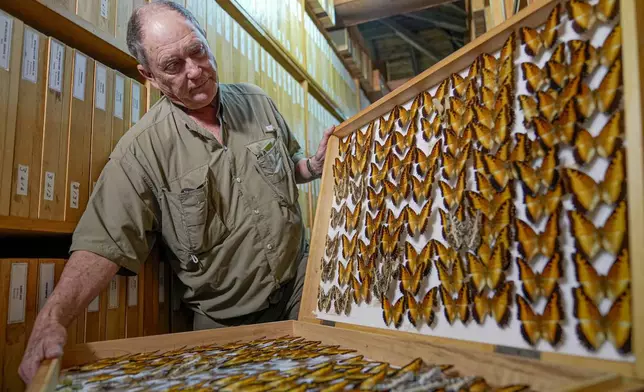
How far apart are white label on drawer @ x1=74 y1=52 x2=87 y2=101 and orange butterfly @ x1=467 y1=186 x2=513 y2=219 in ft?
3.62

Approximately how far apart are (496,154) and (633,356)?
1.07 feet

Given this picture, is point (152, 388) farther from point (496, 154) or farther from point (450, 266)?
point (496, 154)

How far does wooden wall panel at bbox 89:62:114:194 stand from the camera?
4.25 feet

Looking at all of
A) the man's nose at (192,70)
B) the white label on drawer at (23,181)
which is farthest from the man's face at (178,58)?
the white label on drawer at (23,181)

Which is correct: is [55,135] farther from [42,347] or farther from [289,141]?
[289,141]

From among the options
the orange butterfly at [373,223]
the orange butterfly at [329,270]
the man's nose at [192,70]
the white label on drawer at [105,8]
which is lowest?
the orange butterfly at [329,270]

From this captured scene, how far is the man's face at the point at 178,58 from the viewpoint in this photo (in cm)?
130

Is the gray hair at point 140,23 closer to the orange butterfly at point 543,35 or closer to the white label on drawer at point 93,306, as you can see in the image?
the white label on drawer at point 93,306

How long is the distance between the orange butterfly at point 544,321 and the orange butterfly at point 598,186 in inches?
4.7

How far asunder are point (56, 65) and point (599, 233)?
4.29 ft

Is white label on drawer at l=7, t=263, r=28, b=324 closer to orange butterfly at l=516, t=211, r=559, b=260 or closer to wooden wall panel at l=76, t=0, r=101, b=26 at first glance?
wooden wall panel at l=76, t=0, r=101, b=26

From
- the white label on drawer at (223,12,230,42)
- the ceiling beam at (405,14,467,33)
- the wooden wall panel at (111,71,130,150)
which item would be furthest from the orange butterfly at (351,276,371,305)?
the ceiling beam at (405,14,467,33)

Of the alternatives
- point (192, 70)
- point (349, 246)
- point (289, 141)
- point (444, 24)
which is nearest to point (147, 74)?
point (192, 70)

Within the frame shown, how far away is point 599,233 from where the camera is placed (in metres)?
0.54
